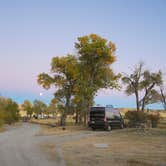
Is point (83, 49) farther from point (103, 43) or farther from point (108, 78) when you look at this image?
point (108, 78)

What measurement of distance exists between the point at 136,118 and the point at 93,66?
8.67 metres

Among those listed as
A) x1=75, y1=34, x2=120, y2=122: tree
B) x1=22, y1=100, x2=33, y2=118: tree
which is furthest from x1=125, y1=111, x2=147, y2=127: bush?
x1=22, y1=100, x2=33, y2=118: tree

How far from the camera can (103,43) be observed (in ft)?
128

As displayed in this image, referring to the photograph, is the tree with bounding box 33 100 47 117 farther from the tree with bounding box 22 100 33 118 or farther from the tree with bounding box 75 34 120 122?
the tree with bounding box 75 34 120 122

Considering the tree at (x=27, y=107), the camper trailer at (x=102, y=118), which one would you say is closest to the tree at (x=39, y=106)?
the tree at (x=27, y=107)

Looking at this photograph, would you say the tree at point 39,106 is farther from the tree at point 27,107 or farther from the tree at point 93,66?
the tree at point 93,66

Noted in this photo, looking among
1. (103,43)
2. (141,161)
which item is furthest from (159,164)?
(103,43)

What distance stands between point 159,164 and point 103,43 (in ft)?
94.6

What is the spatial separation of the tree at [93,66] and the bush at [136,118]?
501cm

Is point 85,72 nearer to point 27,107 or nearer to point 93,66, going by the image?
point 93,66

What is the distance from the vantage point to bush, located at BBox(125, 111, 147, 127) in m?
36.8

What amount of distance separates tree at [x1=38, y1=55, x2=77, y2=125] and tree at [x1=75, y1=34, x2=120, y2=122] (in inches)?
50.6

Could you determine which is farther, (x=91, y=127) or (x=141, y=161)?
(x=91, y=127)

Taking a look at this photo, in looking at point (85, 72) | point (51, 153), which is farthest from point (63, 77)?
point (51, 153)
